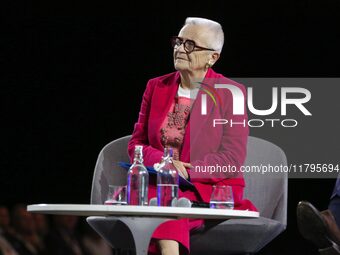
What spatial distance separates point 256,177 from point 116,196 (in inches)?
40.9

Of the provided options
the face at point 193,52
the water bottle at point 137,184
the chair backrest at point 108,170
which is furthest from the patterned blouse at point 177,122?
the water bottle at point 137,184

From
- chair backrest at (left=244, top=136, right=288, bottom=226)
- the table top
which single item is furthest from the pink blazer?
the table top

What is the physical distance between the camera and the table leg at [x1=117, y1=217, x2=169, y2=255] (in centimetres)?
298

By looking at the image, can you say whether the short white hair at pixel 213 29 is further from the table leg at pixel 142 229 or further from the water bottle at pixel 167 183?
the table leg at pixel 142 229

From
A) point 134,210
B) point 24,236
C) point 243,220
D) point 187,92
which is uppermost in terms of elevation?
point 187,92

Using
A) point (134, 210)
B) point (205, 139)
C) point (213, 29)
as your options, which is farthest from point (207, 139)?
point (134, 210)

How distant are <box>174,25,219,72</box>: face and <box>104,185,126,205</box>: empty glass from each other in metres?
0.82

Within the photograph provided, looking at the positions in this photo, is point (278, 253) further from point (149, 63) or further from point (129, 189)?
point (129, 189)

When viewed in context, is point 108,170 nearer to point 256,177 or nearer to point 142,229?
point 256,177

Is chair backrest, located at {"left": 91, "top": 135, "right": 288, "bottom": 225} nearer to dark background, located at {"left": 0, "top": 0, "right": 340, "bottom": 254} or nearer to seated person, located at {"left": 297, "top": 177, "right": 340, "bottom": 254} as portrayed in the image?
seated person, located at {"left": 297, "top": 177, "right": 340, "bottom": 254}

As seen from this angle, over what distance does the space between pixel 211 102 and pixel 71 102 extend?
125cm

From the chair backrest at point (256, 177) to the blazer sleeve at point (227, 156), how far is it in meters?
0.28

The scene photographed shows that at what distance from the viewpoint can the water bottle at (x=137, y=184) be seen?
3.17 m

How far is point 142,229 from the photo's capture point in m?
3.00
